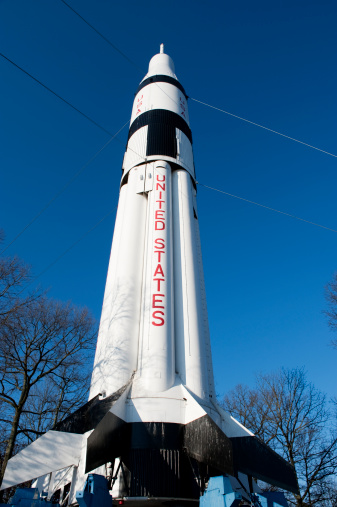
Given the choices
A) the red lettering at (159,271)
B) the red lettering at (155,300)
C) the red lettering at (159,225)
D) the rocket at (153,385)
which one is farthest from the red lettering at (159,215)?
the red lettering at (155,300)

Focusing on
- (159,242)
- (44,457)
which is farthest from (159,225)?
(44,457)

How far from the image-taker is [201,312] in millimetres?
11125

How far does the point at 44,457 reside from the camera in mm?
8781

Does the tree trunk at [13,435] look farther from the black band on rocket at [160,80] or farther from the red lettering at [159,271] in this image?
the black band on rocket at [160,80]

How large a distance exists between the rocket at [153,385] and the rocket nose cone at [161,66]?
212 inches

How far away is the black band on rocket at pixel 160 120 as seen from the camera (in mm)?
15109

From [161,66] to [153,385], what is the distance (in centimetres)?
1570

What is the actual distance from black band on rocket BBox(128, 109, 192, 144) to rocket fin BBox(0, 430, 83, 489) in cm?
1161

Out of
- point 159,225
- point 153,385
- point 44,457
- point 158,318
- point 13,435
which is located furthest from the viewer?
point 13,435

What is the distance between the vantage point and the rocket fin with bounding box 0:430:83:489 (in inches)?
333

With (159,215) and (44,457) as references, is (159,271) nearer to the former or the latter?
(159,215)

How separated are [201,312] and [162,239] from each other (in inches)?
102

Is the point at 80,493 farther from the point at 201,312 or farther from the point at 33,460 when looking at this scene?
the point at 201,312

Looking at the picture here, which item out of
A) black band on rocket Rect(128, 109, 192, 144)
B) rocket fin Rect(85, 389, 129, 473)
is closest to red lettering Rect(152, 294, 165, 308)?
rocket fin Rect(85, 389, 129, 473)
